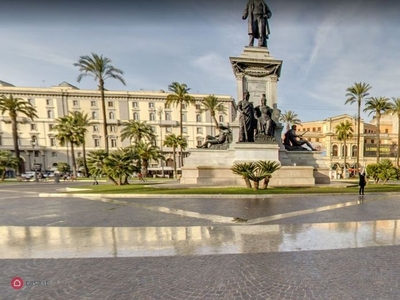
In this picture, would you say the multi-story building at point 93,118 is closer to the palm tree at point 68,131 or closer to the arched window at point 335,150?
the palm tree at point 68,131

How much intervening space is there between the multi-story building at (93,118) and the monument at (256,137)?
3502 cm

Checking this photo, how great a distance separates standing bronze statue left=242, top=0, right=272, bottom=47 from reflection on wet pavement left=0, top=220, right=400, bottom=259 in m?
20.0

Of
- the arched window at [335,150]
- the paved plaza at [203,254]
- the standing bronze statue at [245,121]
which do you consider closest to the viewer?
the paved plaza at [203,254]

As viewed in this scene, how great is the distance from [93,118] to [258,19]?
186 ft

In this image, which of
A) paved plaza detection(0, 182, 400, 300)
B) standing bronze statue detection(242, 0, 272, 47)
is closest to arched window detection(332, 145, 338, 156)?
standing bronze statue detection(242, 0, 272, 47)

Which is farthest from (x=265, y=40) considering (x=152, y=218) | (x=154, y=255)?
(x=154, y=255)

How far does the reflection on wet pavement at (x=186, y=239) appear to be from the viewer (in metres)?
4.82

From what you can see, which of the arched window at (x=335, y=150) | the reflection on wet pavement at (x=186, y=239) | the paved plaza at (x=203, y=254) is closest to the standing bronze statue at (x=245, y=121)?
the paved plaza at (x=203, y=254)

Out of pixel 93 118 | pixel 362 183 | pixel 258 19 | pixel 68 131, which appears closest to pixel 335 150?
pixel 258 19

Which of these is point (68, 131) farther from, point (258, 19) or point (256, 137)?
point (258, 19)

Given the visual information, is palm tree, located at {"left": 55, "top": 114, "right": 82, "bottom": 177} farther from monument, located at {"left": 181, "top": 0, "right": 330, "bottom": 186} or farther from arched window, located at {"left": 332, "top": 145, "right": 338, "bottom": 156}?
arched window, located at {"left": 332, "top": 145, "right": 338, "bottom": 156}

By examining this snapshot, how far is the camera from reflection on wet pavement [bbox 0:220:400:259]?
482 centimetres

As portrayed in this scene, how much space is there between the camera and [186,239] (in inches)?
218

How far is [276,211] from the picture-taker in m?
8.34
